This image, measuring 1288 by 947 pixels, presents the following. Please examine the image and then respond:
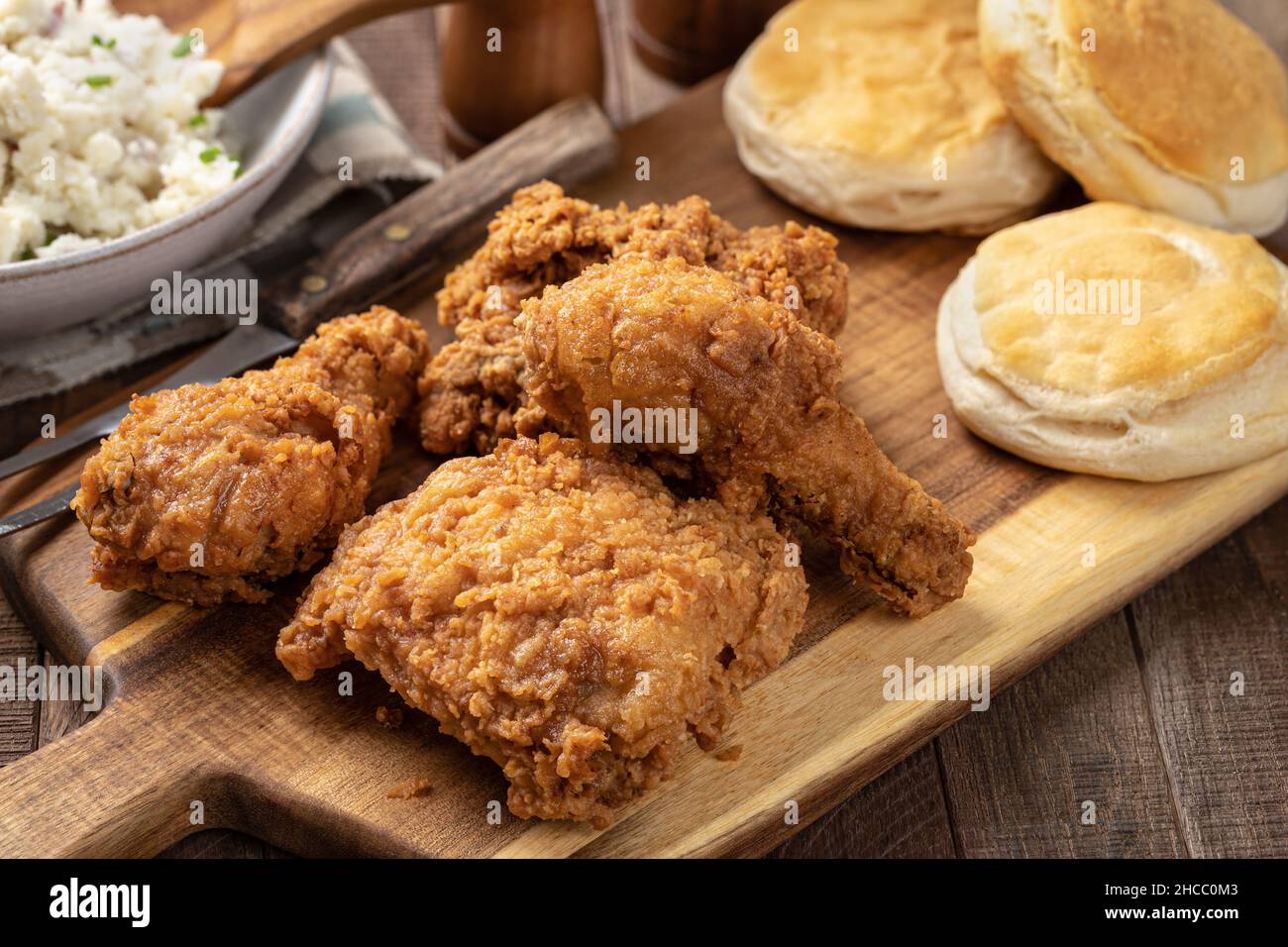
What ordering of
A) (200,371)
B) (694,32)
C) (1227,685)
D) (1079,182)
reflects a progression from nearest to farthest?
(1227,685) < (200,371) < (1079,182) < (694,32)

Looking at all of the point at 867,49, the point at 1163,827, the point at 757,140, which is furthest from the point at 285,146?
the point at 1163,827

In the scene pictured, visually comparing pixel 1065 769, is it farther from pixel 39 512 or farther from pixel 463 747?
pixel 39 512

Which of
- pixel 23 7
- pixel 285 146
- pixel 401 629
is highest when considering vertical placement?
pixel 23 7

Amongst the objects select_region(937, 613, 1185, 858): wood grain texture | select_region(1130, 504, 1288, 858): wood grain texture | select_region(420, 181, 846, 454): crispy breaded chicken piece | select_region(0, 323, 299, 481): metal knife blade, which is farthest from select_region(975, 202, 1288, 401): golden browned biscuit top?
select_region(0, 323, 299, 481): metal knife blade

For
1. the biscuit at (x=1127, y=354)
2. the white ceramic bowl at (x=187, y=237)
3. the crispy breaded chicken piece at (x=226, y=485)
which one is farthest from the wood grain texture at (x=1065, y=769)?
the white ceramic bowl at (x=187, y=237)

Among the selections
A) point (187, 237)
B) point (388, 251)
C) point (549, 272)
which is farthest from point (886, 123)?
point (187, 237)
